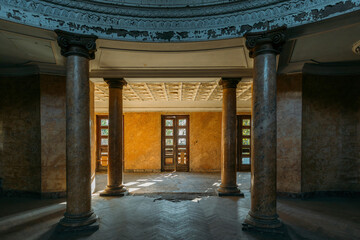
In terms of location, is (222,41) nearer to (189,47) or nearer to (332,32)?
(189,47)

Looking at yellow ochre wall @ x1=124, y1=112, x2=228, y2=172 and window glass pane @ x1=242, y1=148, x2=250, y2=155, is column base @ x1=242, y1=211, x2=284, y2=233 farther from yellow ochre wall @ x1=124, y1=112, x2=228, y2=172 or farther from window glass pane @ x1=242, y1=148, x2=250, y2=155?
window glass pane @ x1=242, y1=148, x2=250, y2=155

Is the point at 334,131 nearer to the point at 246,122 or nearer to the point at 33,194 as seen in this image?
the point at 246,122

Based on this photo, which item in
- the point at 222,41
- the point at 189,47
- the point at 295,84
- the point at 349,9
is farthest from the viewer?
the point at 295,84

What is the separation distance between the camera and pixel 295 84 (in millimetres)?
6824

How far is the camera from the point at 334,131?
6.98m

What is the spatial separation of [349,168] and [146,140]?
34.0 feet

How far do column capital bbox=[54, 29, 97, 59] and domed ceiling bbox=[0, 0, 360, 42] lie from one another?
18cm

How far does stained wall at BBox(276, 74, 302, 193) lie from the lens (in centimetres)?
672

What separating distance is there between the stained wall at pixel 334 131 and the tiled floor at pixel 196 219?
28.9 inches

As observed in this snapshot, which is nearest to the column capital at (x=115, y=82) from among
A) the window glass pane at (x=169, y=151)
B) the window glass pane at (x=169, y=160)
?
the window glass pane at (x=169, y=151)

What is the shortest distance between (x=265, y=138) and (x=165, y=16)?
3.37 meters

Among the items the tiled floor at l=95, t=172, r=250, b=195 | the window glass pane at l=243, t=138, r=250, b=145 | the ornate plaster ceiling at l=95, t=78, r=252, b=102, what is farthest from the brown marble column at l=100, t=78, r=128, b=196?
the window glass pane at l=243, t=138, r=250, b=145

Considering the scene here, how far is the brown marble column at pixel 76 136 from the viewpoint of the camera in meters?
4.31

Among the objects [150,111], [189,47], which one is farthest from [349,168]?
[150,111]
